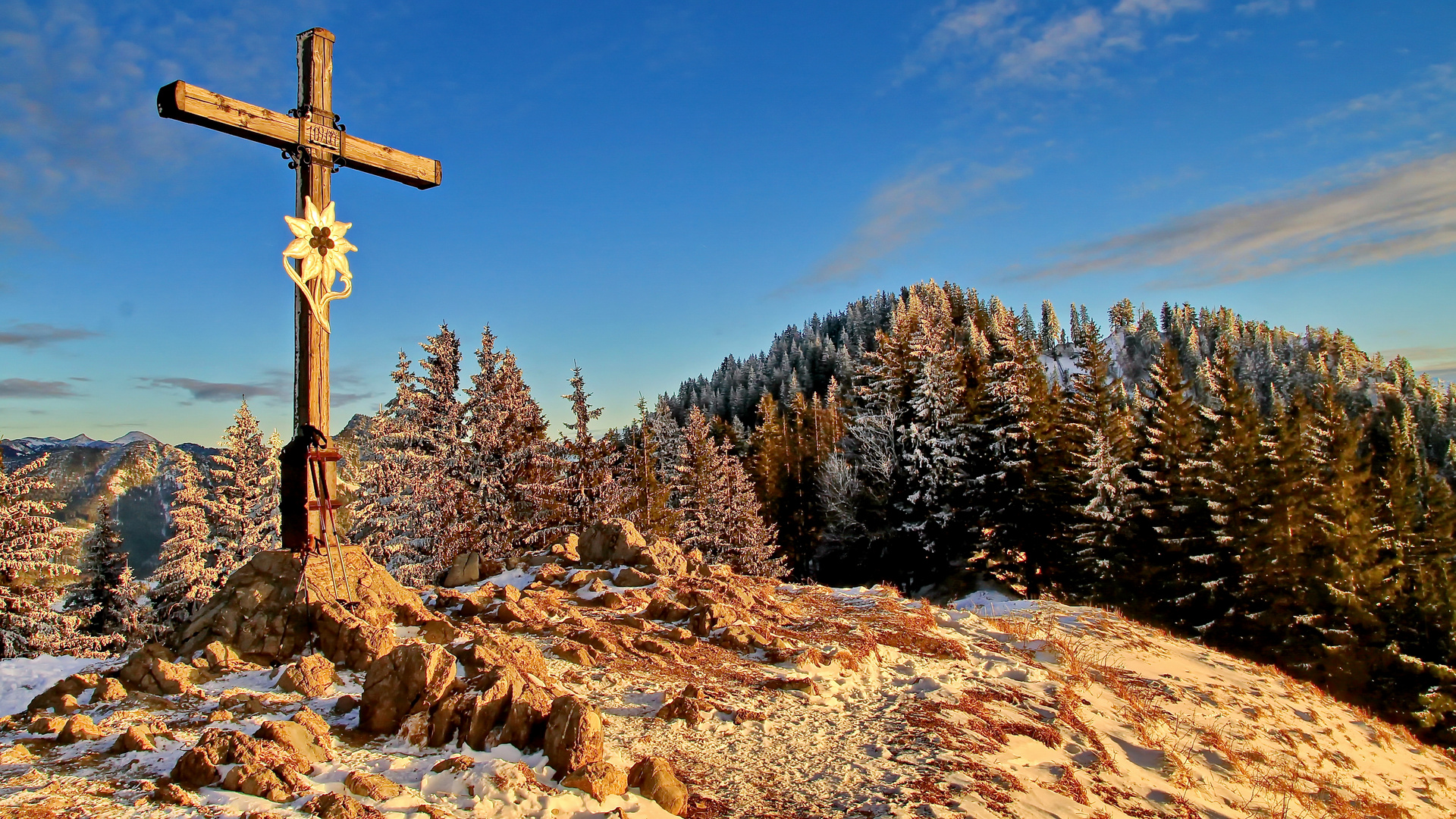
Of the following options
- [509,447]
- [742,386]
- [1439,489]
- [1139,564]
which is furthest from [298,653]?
[742,386]

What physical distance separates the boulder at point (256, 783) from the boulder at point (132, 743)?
95 centimetres

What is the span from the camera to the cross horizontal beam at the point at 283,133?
22.5 ft

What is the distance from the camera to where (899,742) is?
21.1ft

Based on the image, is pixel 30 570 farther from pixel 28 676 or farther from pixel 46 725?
pixel 46 725

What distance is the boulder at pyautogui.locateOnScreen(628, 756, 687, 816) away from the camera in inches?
191

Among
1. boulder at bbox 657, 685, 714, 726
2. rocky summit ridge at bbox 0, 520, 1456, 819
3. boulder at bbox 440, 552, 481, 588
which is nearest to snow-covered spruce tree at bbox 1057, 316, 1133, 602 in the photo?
rocky summit ridge at bbox 0, 520, 1456, 819

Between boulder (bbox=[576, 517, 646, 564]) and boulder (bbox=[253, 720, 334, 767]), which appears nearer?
boulder (bbox=[253, 720, 334, 767])

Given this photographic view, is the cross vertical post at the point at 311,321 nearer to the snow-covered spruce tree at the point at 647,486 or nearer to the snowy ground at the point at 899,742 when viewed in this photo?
the snowy ground at the point at 899,742

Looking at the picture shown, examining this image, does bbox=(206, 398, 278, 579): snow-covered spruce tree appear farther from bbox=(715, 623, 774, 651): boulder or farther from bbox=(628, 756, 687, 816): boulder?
bbox=(628, 756, 687, 816): boulder

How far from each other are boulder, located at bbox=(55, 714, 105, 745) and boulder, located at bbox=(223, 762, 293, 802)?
5.06 feet

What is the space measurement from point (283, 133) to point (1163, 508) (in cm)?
3194

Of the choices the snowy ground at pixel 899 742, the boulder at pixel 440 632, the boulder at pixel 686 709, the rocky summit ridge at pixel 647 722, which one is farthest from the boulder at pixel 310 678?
the boulder at pixel 686 709

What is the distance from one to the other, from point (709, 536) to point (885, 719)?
31.0 metres

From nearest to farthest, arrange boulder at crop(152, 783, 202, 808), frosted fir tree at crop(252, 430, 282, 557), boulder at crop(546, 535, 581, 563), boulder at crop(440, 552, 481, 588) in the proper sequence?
boulder at crop(152, 783, 202, 808) < boulder at crop(440, 552, 481, 588) < boulder at crop(546, 535, 581, 563) < frosted fir tree at crop(252, 430, 282, 557)
